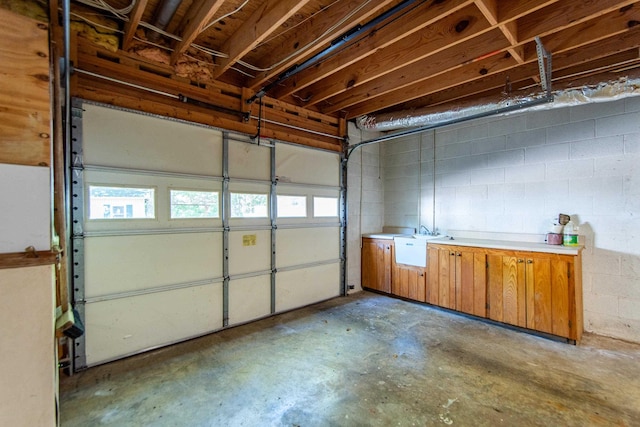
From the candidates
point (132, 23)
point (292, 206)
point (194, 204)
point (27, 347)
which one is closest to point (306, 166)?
point (292, 206)

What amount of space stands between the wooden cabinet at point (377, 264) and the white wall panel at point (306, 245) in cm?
55

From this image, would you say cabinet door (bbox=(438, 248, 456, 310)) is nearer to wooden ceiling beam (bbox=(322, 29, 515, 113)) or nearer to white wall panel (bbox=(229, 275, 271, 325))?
wooden ceiling beam (bbox=(322, 29, 515, 113))

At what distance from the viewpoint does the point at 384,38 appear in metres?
2.43

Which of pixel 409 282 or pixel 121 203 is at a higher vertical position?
pixel 121 203

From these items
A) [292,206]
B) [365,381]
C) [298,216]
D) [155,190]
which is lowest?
[365,381]

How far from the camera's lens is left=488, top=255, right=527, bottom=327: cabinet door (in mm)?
3045

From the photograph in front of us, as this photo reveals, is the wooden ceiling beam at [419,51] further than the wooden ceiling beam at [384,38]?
Yes

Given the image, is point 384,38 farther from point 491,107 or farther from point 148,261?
point 148,261

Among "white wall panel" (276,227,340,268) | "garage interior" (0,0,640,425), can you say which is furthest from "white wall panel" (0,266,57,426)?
"white wall panel" (276,227,340,268)

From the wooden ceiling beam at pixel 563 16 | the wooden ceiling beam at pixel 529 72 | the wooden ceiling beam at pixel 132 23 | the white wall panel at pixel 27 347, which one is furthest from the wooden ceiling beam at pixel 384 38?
the white wall panel at pixel 27 347

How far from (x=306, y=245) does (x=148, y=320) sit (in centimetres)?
199

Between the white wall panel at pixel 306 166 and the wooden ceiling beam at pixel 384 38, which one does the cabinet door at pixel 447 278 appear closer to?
the white wall panel at pixel 306 166

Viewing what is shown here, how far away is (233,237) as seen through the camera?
3.25 meters

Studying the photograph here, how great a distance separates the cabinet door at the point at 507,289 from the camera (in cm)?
304
